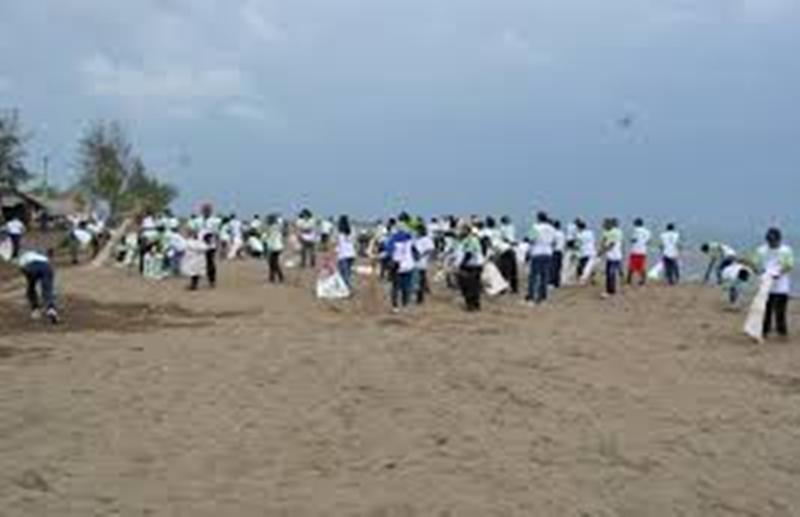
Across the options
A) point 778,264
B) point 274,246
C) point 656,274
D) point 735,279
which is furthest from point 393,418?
point 656,274

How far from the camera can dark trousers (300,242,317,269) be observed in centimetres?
3559

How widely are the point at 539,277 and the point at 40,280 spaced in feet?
31.2

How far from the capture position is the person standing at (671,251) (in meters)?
30.0

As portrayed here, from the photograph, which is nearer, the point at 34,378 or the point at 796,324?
the point at 34,378

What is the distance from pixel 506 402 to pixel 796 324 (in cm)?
1071

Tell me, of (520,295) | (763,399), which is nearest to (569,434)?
(763,399)

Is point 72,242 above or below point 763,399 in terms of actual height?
above

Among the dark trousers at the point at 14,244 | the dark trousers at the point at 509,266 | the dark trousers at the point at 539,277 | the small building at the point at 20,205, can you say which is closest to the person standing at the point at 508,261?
the dark trousers at the point at 509,266

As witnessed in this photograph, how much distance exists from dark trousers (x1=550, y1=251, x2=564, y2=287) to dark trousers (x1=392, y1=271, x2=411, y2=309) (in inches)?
176

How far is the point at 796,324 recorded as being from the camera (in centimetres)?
2197

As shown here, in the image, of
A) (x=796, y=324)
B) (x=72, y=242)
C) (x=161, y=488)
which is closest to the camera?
(x=161, y=488)

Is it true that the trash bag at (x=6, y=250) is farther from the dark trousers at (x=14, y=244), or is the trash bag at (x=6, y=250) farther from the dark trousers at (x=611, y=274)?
the dark trousers at (x=611, y=274)

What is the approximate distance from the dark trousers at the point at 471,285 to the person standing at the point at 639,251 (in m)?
6.78

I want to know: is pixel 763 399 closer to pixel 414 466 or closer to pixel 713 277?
pixel 414 466
